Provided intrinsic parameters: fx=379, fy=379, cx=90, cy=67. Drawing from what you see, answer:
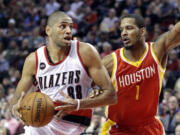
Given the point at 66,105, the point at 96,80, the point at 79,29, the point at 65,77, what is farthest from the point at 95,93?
the point at 79,29

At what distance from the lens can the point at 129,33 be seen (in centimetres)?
431

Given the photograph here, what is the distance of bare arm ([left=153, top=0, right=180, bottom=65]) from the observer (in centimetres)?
406

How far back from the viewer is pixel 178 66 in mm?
Result: 8805

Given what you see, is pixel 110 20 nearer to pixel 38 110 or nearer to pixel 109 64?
pixel 109 64

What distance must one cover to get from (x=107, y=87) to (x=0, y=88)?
6.13m

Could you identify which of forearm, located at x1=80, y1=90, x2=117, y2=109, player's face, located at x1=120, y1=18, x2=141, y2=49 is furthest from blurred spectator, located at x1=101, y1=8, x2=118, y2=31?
forearm, located at x1=80, y1=90, x2=117, y2=109

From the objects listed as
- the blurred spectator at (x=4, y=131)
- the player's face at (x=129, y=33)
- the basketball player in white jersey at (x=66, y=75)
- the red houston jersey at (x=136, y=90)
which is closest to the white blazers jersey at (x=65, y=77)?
the basketball player in white jersey at (x=66, y=75)

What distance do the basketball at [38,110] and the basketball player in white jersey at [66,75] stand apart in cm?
17

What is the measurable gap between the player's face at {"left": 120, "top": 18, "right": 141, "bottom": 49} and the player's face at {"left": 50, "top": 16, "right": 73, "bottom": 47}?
76cm

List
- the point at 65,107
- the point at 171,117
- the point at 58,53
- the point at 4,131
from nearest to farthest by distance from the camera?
the point at 65,107
the point at 58,53
the point at 171,117
the point at 4,131

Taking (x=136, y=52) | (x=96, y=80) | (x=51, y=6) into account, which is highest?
(x=51, y=6)

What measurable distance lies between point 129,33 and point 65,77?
105 cm

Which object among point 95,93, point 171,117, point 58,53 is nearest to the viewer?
point 95,93

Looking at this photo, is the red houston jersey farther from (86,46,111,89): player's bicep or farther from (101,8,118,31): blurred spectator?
(101,8,118,31): blurred spectator
